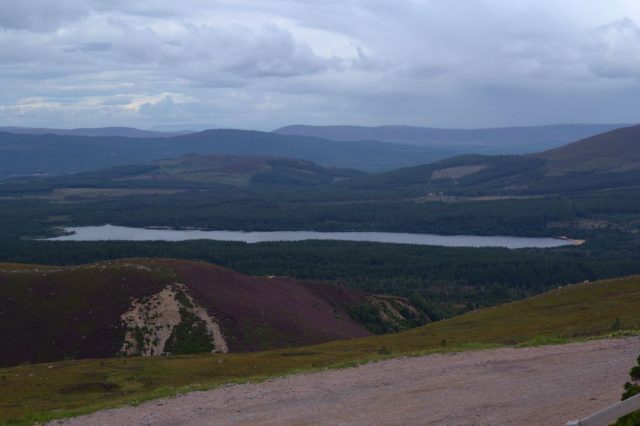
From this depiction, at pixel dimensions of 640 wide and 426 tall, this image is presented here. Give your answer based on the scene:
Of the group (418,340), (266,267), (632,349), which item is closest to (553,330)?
(418,340)

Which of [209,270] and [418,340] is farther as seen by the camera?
[209,270]

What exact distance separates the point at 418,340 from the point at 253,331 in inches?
779

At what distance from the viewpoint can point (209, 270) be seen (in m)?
80.2

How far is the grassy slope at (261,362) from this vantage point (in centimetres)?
3406

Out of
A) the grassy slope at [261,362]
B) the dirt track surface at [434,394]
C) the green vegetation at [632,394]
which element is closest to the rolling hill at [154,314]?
the grassy slope at [261,362]

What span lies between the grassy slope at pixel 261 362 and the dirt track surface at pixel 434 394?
2431 mm

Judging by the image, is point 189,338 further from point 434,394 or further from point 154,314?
point 434,394

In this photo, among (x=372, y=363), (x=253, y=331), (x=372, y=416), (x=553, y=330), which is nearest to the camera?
(x=372, y=416)

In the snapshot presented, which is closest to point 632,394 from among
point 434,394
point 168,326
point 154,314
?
point 434,394

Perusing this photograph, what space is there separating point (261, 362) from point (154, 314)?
25.7 meters

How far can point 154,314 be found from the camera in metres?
66.2

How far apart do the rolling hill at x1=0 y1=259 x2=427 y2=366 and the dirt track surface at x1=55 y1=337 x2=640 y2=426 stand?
3168 centimetres

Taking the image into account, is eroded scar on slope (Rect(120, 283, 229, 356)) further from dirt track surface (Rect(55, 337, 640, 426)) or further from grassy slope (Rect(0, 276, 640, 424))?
dirt track surface (Rect(55, 337, 640, 426))

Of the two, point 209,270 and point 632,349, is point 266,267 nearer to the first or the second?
point 209,270
